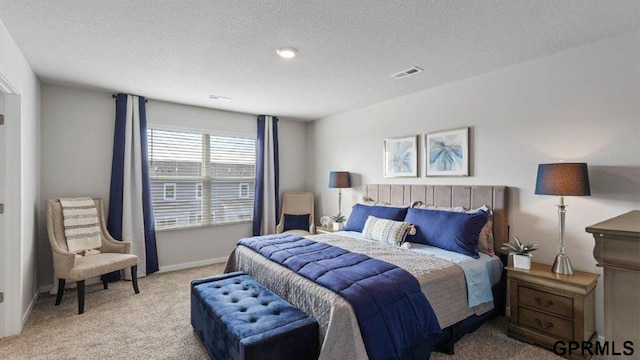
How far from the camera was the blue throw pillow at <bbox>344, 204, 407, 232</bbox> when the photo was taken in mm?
3513

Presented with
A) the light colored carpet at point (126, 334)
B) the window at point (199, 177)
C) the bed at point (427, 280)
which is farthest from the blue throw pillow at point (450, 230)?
the window at point (199, 177)

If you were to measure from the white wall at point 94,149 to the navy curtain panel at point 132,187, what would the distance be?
14 cm

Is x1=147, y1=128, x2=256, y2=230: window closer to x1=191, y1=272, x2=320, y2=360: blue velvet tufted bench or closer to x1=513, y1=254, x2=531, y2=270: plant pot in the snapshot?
x1=191, y1=272, x2=320, y2=360: blue velvet tufted bench

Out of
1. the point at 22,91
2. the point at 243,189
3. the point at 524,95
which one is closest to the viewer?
the point at 22,91

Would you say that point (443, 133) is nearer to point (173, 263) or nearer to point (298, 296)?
point (298, 296)

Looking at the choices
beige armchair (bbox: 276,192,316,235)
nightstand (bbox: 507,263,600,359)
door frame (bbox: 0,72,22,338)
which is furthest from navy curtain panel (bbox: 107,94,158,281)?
nightstand (bbox: 507,263,600,359)

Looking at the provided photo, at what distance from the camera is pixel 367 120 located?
179 inches

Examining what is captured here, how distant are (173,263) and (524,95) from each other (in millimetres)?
4842

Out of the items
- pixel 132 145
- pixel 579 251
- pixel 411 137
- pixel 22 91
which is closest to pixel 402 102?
pixel 411 137

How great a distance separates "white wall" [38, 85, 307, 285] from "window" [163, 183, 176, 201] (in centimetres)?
50

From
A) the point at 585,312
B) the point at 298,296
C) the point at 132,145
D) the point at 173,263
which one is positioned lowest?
the point at 173,263

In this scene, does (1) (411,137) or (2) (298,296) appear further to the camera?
(1) (411,137)

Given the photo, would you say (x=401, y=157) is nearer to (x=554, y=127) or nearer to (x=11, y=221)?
(x=554, y=127)

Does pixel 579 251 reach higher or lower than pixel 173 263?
higher
